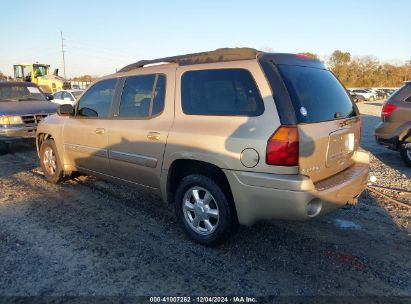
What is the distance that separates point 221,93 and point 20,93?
845cm

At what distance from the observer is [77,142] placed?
16.6 ft

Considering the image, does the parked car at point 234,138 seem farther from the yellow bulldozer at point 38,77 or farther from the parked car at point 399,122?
the yellow bulldozer at point 38,77

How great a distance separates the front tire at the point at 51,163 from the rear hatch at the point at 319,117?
4.03 meters

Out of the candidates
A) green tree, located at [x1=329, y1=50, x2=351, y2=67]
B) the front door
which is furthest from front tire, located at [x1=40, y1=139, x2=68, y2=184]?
green tree, located at [x1=329, y1=50, x2=351, y2=67]

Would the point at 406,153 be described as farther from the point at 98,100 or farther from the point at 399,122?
the point at 98,100

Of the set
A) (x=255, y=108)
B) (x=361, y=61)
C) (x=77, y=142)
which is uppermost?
(x=361, y=61)

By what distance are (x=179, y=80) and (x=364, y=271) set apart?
2597mm

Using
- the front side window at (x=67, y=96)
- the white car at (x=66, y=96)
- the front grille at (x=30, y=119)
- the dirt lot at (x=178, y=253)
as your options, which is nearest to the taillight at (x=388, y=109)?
the dirt lot at (x=178, y=253)

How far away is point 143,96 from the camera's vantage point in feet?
13.5

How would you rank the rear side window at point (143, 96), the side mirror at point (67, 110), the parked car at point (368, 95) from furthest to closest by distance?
the parked car at point (368, 95) < the side mirror at point (67, 110) < the rear side window at point (143, 96)

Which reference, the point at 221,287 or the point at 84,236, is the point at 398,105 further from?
the point at 84,236

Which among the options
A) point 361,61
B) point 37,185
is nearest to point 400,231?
point 37,185

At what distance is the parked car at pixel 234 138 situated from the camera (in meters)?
2.99

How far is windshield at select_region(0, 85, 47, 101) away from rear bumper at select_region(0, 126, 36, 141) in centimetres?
165
